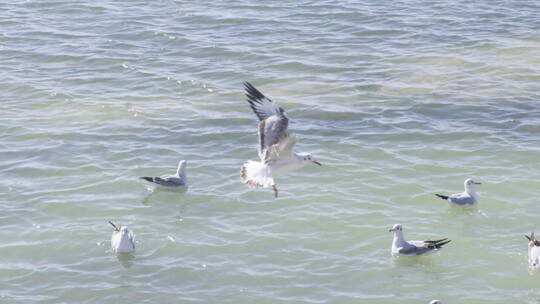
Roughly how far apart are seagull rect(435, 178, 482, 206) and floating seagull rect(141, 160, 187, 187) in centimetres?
420

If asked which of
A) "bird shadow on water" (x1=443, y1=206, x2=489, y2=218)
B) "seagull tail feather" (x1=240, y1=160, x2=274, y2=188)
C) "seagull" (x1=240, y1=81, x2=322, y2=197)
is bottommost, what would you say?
"bird shadow on water" (x1=443, y1=206, x2=489, y2=218)

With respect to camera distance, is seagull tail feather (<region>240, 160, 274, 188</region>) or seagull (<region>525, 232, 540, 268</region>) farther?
seagull (<region>525, 232, 540, 268</region>)

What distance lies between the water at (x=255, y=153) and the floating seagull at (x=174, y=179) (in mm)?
263

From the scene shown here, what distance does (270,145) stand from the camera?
42.5 feet

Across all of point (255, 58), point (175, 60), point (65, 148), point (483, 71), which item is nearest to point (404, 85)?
point (483, 71)

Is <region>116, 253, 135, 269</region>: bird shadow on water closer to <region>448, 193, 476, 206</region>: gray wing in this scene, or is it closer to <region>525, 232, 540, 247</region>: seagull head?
<region>448, 193, 476, 206</region>: gray wing

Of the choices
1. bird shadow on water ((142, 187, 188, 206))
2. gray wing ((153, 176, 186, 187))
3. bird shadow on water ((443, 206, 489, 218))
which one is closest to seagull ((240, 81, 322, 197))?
gray wing ((153, 176, 186, 187))

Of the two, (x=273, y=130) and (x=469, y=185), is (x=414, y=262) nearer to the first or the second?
(x=469, y=185)

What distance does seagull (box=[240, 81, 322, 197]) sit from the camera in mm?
12758

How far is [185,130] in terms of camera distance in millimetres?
19234

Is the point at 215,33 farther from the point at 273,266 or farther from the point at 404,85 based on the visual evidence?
the point at 273,266

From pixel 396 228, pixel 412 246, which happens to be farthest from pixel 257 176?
pixel 412 246

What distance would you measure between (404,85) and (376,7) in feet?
23.9

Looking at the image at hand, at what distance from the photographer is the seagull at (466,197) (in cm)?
1551
